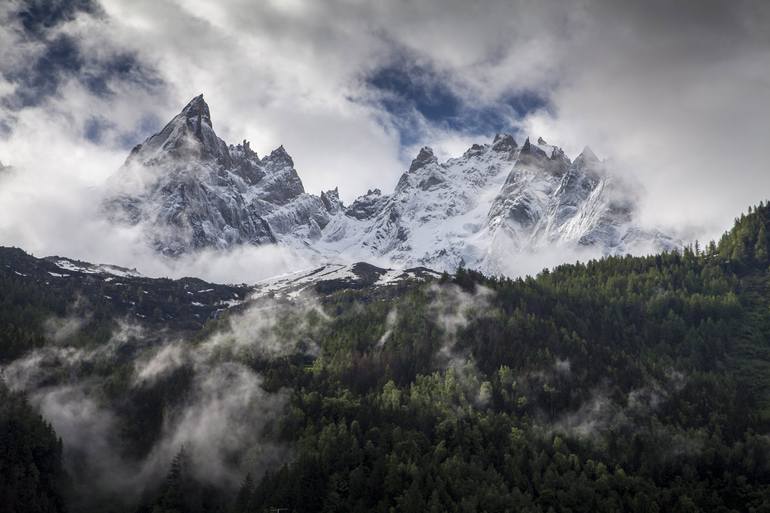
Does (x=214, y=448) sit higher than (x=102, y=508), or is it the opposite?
(x=214, y=448)

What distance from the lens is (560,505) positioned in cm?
15100

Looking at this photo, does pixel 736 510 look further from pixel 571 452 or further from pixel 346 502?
pixel 346 502

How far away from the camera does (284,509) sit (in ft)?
506

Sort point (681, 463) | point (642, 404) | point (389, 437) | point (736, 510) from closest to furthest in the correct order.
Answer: point (736, 510) → point (681, 463) → point (389, 437) → point (642, 404)

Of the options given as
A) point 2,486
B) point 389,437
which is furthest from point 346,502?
point 2,486

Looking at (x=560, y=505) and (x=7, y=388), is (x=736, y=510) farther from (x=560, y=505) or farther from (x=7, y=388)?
(x=7, y=388)

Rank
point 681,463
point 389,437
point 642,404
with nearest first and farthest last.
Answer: point 681,463 < point 389,437 < point 642,404

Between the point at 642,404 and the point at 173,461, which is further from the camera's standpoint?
the point at 642,404

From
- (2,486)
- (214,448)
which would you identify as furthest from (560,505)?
(2,486)

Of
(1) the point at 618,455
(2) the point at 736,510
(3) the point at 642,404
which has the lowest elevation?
(2) the point at 736,510

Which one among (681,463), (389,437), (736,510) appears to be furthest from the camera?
(389,437)

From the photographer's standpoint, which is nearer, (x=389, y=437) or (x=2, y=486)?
(x=2, y=486)

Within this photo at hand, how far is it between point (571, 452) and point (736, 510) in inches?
1480

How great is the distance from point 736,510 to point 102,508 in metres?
143
